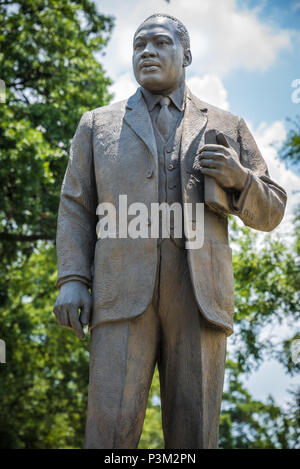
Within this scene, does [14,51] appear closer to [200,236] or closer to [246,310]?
[246,310]

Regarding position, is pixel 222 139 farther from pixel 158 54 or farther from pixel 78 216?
pixel 78 216

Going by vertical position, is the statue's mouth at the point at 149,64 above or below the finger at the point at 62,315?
above

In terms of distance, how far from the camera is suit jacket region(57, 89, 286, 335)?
406 cm

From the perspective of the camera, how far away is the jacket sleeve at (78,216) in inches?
168

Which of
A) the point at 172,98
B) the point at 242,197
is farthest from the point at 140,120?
the point at 242,197

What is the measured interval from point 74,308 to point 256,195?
1397 millimetres

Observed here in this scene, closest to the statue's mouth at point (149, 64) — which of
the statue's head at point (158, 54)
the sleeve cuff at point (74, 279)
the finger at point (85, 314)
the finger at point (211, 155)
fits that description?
the statue's head at point (158, 54)

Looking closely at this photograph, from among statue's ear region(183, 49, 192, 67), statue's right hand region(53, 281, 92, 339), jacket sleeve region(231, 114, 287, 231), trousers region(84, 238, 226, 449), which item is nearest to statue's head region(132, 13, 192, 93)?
statue's ear region(183, 49, 192, 67)

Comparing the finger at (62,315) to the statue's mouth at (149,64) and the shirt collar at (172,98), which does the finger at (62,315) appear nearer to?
the shirt collar at (172,98)

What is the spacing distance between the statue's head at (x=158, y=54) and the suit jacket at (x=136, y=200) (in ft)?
0.61

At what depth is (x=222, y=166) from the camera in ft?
13.7

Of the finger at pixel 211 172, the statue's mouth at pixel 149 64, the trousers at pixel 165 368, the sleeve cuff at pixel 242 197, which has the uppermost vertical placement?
the statue's mouth at pixel 149 64

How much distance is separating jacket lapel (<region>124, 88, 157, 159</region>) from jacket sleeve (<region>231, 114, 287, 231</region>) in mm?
660

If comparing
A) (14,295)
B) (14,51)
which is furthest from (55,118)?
(14,295)
